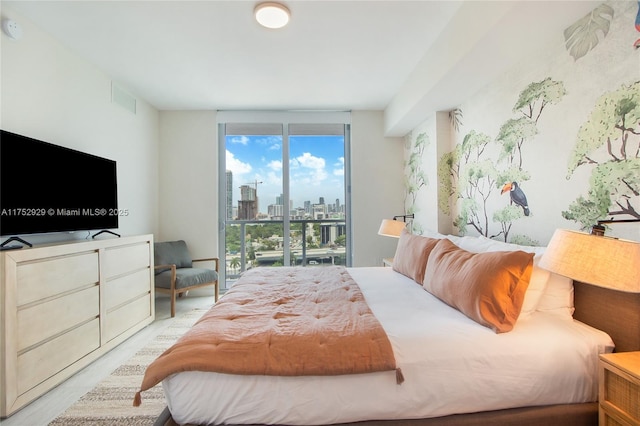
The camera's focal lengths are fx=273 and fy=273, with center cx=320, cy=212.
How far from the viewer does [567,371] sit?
47.1 inches

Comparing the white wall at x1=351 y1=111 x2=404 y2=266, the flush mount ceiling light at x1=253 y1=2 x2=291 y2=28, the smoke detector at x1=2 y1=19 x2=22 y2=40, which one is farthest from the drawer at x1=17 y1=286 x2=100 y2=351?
the white wall at x1=351 y1=111 x2=404 y2=266

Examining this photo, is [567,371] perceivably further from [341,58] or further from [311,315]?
[341,58]

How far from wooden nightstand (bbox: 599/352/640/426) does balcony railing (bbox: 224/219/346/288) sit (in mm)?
3322

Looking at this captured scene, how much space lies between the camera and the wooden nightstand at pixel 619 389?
1.01m

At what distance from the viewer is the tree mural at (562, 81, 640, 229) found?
51.0 inches

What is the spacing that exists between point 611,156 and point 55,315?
3507 mm

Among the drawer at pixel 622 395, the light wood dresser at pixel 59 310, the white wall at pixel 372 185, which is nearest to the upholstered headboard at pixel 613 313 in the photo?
the drawer at pixel 622 395

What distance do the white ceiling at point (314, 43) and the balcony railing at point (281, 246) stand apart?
1896 mm

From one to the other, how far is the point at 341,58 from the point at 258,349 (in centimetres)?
255

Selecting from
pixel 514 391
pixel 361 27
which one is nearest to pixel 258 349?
pixel 514 391

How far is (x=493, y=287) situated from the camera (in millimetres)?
1364

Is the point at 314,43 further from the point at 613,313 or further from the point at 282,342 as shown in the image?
the point at 613,313

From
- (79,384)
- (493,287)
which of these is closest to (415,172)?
(493,287)

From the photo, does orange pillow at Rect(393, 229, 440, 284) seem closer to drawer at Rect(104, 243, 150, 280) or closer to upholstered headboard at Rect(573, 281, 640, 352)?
upholstered headboard at Rect(573, 281, 640, 352)
